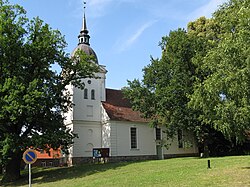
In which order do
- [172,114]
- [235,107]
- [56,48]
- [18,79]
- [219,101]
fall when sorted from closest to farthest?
[235,107]
[219,101]
[18,79]
[56,48]
[172,114]

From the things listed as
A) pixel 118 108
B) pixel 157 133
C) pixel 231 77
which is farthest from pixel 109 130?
pixel 231 77

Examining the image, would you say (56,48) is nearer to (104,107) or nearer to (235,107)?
(104,107)

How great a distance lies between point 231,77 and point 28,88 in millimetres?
16702

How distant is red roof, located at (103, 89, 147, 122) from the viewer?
38.8 meters

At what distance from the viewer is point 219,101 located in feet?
54.5

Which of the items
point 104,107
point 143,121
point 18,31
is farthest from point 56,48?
point 143,121

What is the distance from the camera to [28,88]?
25359 mm

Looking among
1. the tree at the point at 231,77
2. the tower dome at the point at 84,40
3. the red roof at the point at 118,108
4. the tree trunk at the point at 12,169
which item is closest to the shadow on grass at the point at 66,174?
the tree trunk at the point at 12,169

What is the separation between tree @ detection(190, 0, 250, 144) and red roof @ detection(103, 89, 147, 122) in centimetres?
2135

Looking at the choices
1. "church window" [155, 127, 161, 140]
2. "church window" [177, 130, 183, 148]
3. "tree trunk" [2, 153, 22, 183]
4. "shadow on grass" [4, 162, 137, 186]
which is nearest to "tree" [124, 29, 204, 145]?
"church window" [177, 130, 183, 148]

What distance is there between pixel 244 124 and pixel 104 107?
24.9 m

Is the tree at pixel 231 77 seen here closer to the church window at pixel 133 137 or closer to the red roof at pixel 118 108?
the red roof at pixel 118 108

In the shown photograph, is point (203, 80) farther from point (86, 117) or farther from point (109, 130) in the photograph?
point (86, 117)

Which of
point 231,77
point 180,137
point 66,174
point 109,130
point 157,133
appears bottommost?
point 66,174
